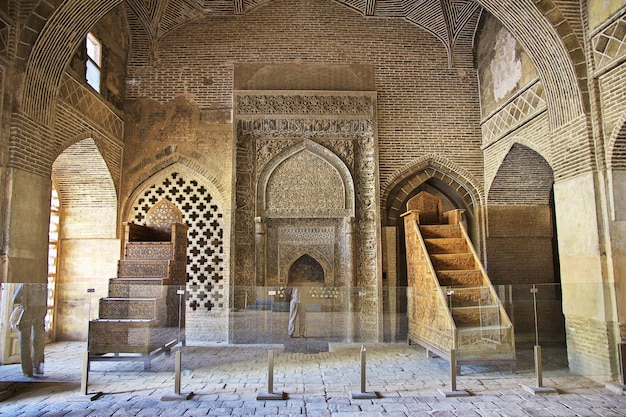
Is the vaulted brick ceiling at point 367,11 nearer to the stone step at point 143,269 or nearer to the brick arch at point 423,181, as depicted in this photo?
the brick arch at point 423,181

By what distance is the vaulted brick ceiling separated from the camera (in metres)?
9.53

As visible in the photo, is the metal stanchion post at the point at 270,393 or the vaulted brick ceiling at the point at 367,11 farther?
the vaulted brick ceiling at the point at 367,11

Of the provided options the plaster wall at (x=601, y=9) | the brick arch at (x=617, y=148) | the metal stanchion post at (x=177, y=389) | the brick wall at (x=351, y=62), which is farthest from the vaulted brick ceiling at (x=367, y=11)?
the metal stanchion post at (x=177, y=389)

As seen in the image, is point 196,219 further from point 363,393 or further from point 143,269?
point 363,393

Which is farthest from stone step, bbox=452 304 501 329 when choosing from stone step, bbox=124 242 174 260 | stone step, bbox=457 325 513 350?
stone step, bbox=124 242 174 260

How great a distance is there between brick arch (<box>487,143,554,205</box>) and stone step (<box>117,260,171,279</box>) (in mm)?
6359

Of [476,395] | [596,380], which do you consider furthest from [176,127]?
[596,380]

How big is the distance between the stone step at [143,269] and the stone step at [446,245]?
14.2 ft

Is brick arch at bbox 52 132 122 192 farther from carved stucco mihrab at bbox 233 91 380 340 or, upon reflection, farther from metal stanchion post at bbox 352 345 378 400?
metal stanchion post at bbox 352 345 378 400

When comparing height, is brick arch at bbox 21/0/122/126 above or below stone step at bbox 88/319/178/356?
above

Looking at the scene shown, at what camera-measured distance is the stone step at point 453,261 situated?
754 cm

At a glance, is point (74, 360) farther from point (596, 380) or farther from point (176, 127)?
point (596, 380)

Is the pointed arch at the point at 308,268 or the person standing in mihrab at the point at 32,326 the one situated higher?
the pointed arch at the point at 308,268

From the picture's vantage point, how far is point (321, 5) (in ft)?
33.0
